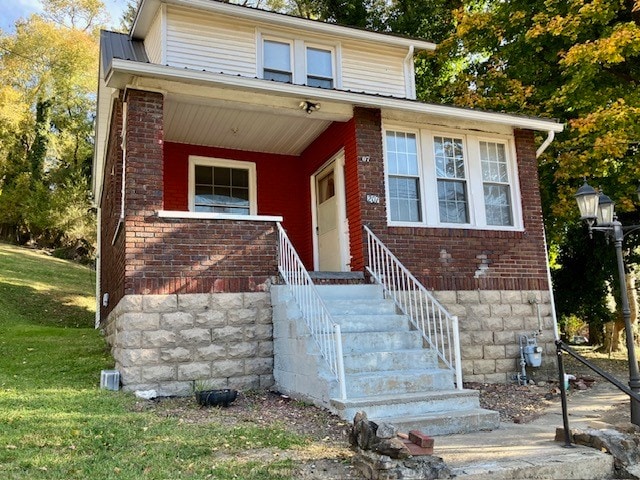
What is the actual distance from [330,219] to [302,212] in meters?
1.12

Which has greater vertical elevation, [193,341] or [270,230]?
[270,230]

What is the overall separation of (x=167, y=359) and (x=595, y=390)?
21.3 feet

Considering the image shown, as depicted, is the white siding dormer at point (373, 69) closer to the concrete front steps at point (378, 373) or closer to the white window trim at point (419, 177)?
the white window trim at point (419, 177)

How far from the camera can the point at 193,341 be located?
23.2ft

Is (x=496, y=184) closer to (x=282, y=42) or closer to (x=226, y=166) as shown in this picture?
(x=282, y=42)

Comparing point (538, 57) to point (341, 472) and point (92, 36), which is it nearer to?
point (341, 472)

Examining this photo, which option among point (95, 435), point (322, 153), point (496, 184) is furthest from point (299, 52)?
point (95, 435)

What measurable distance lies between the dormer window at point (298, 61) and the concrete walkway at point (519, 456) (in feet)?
23.1

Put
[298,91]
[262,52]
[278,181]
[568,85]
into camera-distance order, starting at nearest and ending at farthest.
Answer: [298,91] < [262,52] < [278,181] < [568,85]

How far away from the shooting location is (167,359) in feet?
22.6

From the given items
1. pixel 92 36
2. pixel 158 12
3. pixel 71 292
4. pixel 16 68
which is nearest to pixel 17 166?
pixel 16 68

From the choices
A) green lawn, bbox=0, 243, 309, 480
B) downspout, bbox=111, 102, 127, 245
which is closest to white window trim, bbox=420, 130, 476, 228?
downspout, bbox=111, 102, 127, 245

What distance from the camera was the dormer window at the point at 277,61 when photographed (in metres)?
10.1

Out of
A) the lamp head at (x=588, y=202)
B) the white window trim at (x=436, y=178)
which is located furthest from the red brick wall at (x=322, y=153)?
the lamp head at (x=588, y=202)
